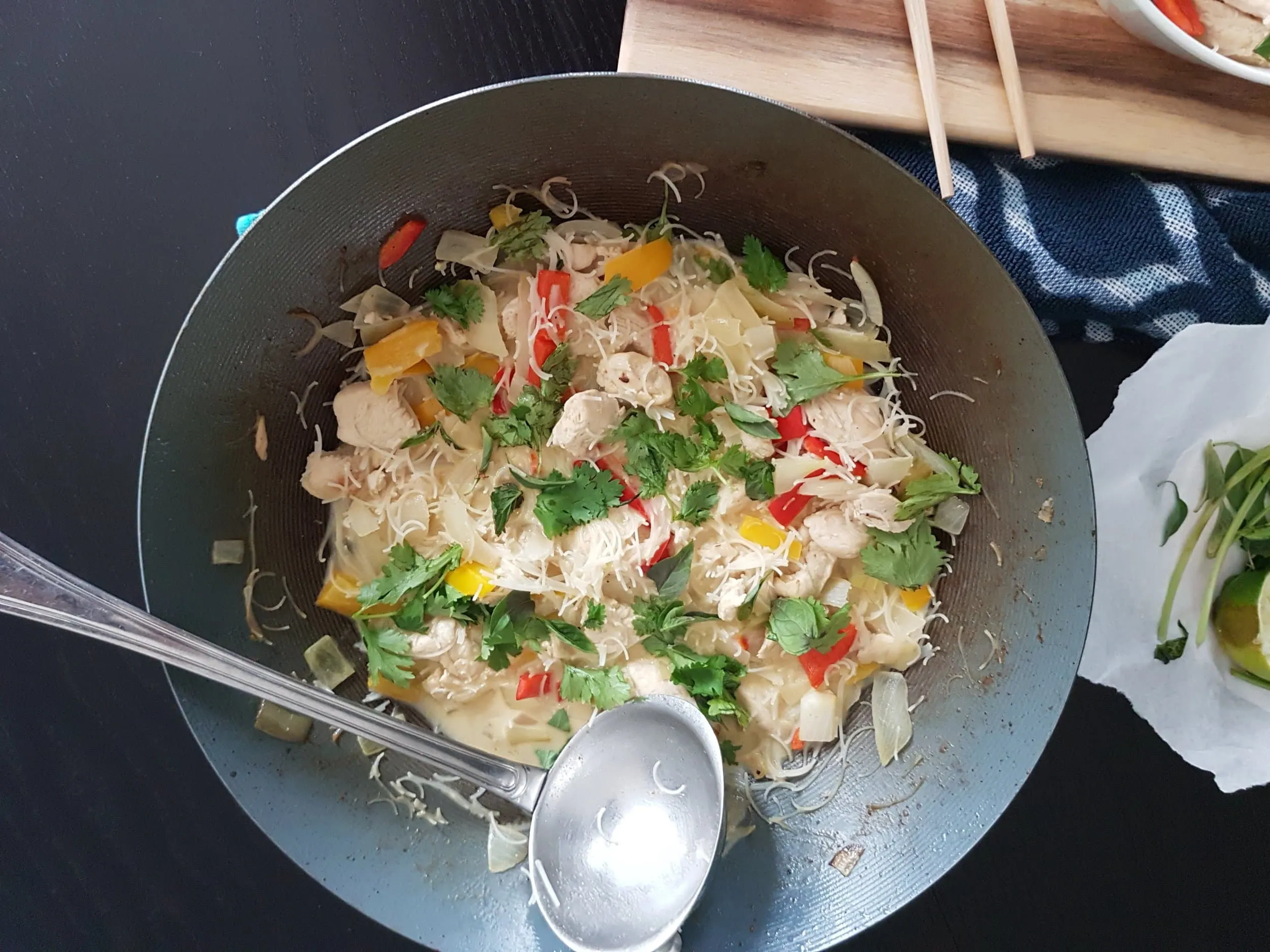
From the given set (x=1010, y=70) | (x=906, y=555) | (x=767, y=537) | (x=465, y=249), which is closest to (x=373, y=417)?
(x=465, y=249)

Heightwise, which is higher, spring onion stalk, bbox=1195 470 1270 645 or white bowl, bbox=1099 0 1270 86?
white bowl, bbox=1099 0 1270 86

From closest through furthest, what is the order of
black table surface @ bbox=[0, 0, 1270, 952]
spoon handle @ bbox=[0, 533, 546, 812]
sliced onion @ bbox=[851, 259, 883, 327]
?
spoon handle @ bbox=[0, 533, 546, 812] → sliced onion @ bbox=[851, 259, 883, 327] → black table surface @ bbox=[0, 0, 1270, 952]

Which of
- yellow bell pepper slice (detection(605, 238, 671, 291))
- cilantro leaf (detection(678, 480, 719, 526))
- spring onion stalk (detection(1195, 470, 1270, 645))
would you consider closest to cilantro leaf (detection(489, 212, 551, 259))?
yellow bell pepper slice (detection(605, 238, 671, 291))

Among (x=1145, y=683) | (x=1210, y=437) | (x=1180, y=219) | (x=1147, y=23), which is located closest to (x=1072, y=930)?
(x=1145, y=683)

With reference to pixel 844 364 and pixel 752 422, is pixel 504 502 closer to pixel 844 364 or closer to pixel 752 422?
pixel 752 422

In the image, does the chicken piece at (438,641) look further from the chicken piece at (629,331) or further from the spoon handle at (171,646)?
the chicken piece at (629,331)

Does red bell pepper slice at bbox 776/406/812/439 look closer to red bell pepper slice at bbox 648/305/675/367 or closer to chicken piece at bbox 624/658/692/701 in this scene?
red bell pepper slice at bbox 648/305/675/367
